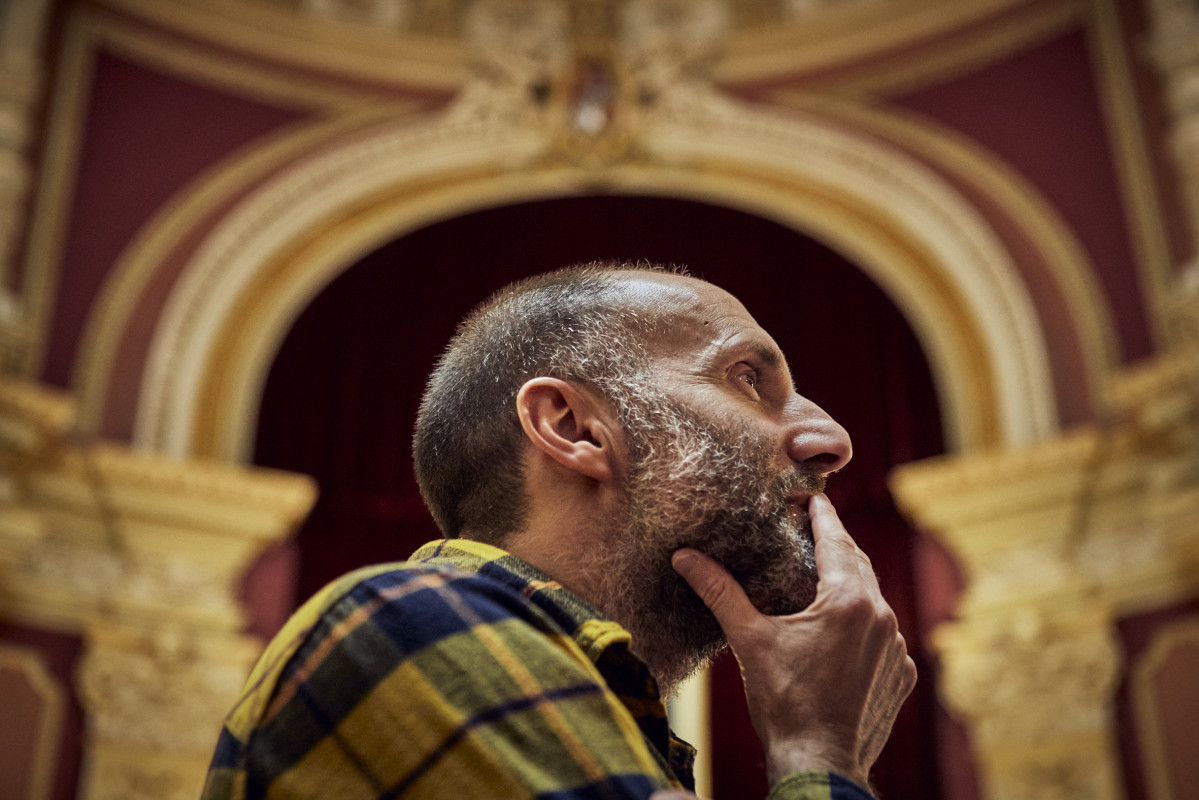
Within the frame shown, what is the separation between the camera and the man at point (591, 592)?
671 millimetres

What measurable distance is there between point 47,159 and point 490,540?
503 centimetres

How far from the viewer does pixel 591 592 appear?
93cm

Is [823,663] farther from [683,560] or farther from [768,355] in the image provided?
[768,355]

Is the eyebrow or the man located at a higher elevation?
the eyebrow

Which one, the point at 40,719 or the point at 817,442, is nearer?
the point at 817,442

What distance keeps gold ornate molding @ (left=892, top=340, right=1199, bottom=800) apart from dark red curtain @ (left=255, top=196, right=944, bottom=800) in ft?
1.64

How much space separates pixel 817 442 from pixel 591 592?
0.74ft

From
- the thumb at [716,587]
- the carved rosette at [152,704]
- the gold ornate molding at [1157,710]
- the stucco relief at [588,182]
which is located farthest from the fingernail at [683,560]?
the stucco relief at [588,182]

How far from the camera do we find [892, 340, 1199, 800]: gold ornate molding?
14.8ft

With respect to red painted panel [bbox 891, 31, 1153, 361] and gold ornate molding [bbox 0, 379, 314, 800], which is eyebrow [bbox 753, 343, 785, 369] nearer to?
gold ornate molding [bbox 0, 379, 314, 800]

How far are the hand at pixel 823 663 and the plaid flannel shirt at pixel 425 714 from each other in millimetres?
39

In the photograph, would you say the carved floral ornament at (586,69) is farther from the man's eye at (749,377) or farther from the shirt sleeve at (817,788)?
the shirt sleeve at (817,788)

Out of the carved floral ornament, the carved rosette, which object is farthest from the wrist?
the carved floral ornament

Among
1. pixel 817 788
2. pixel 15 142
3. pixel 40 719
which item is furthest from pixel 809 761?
pixel 15 142
